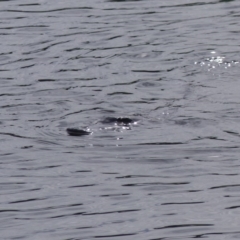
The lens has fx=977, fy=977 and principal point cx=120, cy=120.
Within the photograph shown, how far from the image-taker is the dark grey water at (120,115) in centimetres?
866

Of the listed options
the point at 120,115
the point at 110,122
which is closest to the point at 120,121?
the point at 110,122

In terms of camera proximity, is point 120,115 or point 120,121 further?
point 120,115

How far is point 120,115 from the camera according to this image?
38.0 feet

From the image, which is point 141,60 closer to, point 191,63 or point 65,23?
point 191,63

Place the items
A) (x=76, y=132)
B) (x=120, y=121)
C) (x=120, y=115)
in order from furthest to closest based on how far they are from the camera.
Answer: (x=120, y=115) → (x=120, y=121) → (x=76, y=132)

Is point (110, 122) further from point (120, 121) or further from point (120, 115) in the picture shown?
point (120, 115)

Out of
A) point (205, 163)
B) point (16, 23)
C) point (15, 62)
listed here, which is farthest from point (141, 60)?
point (205, 163)

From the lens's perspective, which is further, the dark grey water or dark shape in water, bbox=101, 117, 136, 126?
dark shape in water, bbox=101, 117, 136, 126

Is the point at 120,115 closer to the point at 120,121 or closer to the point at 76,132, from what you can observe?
the point at 120,121

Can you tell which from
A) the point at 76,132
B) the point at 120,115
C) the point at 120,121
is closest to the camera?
the point at 76,132

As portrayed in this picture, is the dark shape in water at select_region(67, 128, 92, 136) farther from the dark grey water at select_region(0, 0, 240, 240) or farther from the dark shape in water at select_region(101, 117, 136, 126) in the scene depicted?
the dark shape in water at select_region(101, 117, 136, 126)

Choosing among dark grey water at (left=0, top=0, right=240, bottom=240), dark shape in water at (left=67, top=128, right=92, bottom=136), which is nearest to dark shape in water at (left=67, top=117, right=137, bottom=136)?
dark shape in water at (left=67, top=128, right=92, bottom=136)

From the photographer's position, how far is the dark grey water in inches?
341

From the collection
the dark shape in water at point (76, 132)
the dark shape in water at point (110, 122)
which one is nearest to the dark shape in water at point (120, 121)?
the dark shape in water at point (110, 122)
